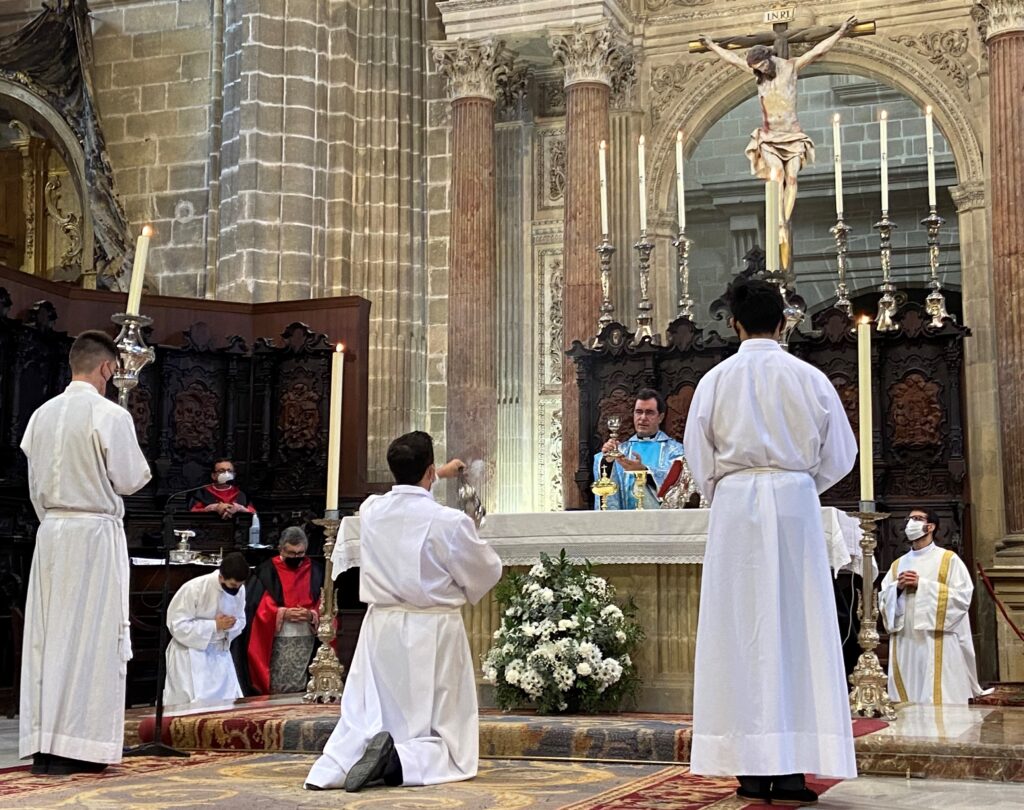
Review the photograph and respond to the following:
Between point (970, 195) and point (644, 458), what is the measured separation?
706 centimetres

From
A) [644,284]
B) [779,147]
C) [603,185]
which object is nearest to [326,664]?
[779,147]

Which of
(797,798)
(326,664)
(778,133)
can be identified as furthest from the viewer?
(778,133)

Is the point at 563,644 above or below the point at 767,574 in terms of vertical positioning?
below

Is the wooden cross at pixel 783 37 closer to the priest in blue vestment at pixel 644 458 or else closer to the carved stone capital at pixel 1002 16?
the carved stone capital at pixel 1002 16

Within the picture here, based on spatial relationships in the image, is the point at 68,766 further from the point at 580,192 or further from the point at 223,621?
the point at 580,192

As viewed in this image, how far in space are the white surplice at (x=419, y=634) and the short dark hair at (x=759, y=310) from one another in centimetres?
145

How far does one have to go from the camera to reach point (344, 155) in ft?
53.8

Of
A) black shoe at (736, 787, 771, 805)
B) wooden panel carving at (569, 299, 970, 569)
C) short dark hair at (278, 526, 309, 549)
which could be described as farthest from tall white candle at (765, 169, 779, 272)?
short dark hair at (278, 526, 309, 549)

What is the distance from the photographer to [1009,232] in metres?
13.4

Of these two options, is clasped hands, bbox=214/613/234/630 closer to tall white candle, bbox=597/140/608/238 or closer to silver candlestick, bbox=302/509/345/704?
silver candlestick, bbox=302/509/345/704

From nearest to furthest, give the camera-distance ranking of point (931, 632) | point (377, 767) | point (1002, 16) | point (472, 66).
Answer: point (377, 767), point (931, 632), point (1002, 16), point (472, 66)

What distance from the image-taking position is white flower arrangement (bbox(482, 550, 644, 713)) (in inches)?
297

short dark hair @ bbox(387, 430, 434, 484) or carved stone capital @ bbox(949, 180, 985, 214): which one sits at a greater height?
carved stone capital @ bbox(949, 180, 985, 214)

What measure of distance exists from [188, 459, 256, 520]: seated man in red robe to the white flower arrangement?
567 centimetres
